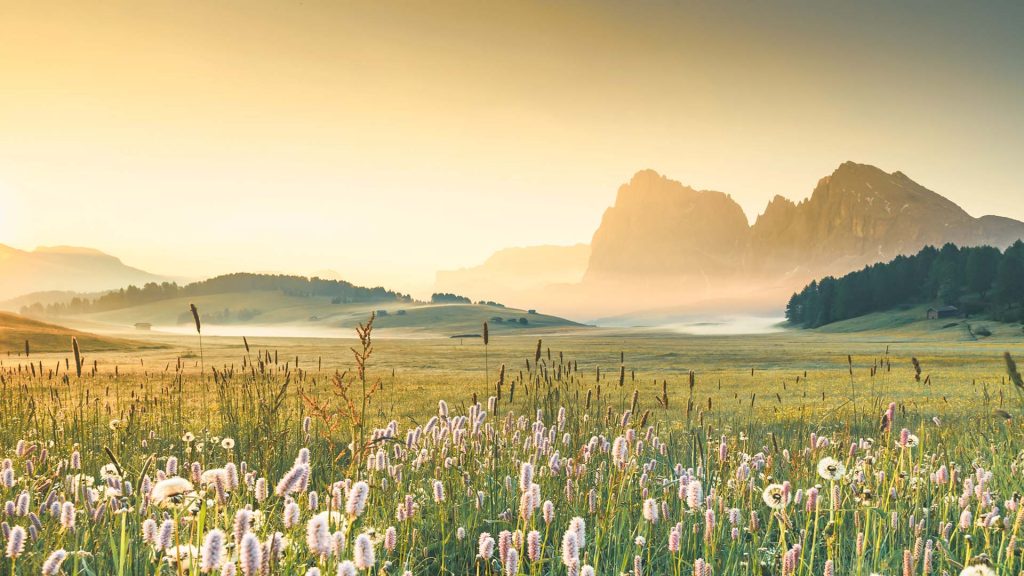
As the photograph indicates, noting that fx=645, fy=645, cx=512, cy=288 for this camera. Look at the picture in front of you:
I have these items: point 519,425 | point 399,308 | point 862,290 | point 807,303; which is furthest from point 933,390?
point 399,308

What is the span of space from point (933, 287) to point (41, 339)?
139 m

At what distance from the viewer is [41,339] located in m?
50.6

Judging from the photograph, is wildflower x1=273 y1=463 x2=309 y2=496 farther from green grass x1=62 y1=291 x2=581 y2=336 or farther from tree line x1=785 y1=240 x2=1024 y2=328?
green grass x1=62 y1=291 x2=581 y2=336

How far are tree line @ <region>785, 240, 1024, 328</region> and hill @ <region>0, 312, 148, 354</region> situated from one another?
379ft

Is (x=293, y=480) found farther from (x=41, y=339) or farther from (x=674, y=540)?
(x=41, y=339)

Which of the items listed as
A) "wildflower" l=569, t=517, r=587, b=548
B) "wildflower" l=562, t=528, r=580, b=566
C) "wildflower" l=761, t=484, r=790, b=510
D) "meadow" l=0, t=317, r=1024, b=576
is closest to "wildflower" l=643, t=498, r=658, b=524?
"meadow" l=0, t=317, r=1024, b=576

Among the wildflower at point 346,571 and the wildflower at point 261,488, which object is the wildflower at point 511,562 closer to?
the wildflower at point 346,571

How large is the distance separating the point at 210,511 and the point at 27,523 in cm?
141

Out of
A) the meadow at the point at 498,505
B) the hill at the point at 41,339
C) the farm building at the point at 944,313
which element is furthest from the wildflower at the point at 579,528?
the farm building at the point at 944,313

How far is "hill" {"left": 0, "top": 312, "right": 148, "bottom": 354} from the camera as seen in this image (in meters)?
46.6

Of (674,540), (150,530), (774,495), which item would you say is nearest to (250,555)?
(150,530)

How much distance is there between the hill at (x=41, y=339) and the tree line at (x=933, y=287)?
379 ft

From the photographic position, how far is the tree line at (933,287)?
103 meters

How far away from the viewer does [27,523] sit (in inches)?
193
